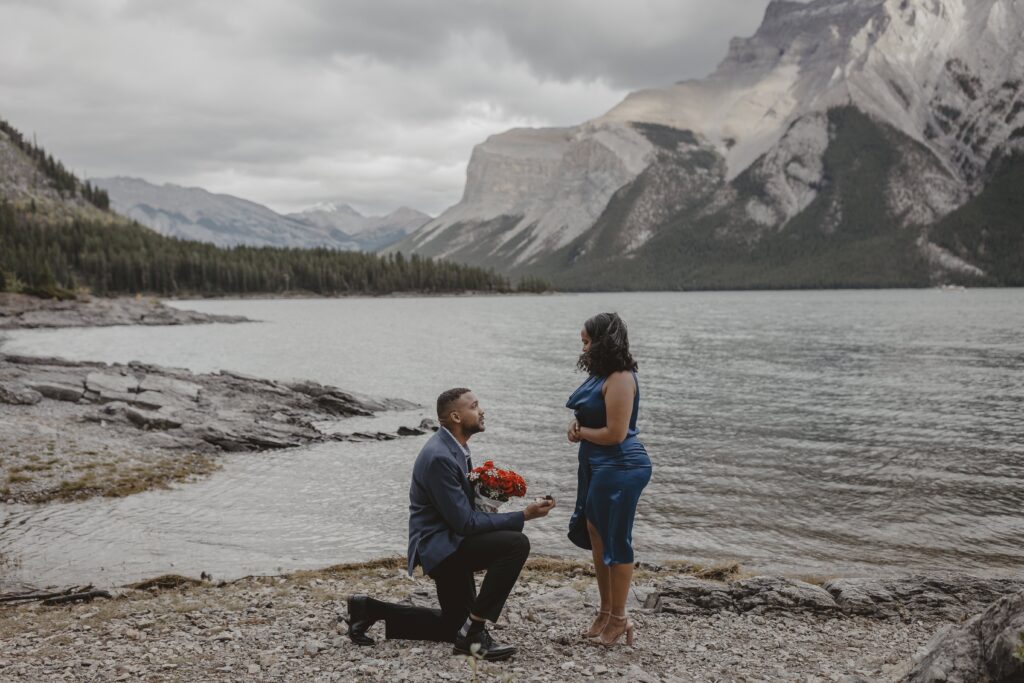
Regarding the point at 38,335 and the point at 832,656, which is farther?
the point at 38,335

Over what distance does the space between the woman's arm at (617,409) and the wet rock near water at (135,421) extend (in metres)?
17.0

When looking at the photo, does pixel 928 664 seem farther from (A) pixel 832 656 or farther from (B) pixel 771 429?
(B) pixel 771 429

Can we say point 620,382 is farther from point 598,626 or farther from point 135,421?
point 135,421

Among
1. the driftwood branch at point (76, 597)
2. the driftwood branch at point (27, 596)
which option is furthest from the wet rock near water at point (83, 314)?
the driftwood branch at point (76, 597)

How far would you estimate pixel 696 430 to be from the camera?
32469 millimetres

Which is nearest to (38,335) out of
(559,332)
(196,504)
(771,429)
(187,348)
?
(187,348)

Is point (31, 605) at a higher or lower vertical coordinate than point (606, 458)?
lower

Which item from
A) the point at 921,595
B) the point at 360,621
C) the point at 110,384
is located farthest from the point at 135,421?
the point at 921,595

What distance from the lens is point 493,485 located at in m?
9.08

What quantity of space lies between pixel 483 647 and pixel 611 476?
2831 millimetres

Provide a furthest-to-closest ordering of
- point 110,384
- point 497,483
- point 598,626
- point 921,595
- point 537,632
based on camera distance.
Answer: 1. point 110,384
2. point 921,595
3. point 537,632
4. point 598,626
5. point 497,483

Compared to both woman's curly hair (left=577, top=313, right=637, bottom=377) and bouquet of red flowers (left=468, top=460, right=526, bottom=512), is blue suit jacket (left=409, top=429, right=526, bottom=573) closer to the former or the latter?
bouquet of red flowers (left=468, top=460, right=526, bottom=512)

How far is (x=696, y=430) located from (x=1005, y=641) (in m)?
25.6

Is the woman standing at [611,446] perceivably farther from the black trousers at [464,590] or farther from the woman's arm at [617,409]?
the black trousers at [464,590]
